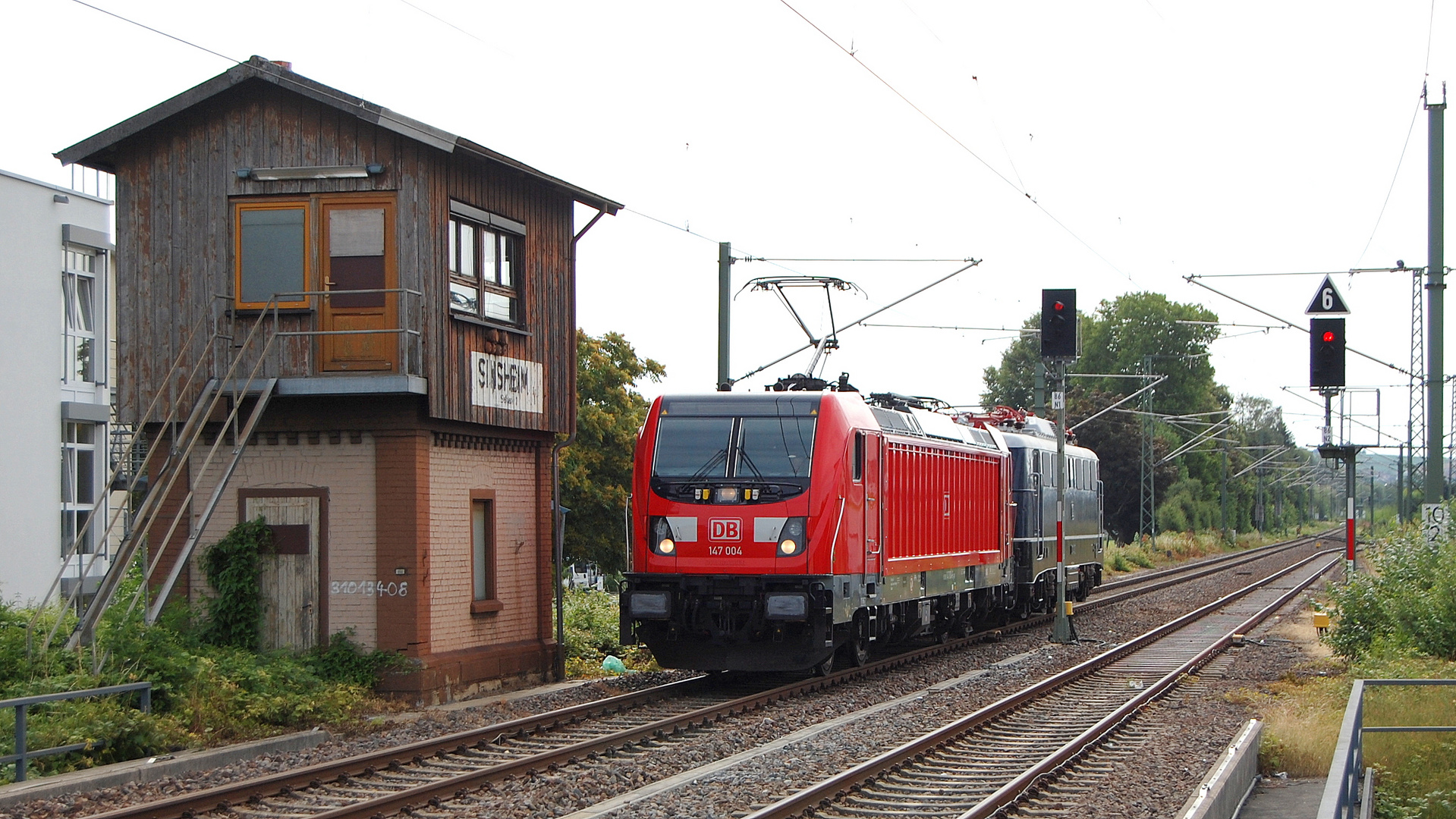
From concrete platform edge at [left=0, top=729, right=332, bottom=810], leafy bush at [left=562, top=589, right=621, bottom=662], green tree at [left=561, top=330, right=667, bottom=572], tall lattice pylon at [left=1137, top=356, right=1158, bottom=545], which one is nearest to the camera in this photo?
concrete platform edge at [left=0, top=729, right=332, bottom=810]

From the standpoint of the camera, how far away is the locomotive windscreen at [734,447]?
1587 cm

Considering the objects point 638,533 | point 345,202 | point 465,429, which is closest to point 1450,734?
point 638,533

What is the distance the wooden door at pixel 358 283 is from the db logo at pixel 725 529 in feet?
12.7

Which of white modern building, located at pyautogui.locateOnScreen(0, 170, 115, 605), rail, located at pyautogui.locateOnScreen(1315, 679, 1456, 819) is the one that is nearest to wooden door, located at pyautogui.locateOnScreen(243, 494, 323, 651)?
rail, located at pyautogui.locateOnScreen(1315, 679, 1456, 819)

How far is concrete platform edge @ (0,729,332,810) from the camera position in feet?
32.2

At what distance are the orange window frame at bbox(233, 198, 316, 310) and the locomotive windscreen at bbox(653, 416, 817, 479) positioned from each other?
13.6 feet

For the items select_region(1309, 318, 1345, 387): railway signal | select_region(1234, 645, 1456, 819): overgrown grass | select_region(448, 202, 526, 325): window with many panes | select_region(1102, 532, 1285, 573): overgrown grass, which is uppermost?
select_region(448, 202, 526, 325): window with many panes

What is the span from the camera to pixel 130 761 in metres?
11.2

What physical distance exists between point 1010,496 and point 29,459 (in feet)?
65.2

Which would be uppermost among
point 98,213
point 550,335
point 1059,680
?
point 98,213

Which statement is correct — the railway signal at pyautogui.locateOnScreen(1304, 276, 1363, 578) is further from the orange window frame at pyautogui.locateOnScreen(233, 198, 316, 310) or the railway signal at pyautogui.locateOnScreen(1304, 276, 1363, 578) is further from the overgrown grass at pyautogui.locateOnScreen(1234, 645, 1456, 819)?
the orange window frame at pyautogui.locateOnScreen(233, 198, 316, 310)

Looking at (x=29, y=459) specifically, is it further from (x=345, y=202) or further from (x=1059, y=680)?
(x=1059, y=680)

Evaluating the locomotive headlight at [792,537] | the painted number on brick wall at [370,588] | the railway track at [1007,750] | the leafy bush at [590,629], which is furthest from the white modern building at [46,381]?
the railway track at [1007,750]

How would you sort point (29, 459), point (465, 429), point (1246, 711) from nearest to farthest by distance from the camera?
point (1246, 711) → point (465, 429) → point (29, 459)
